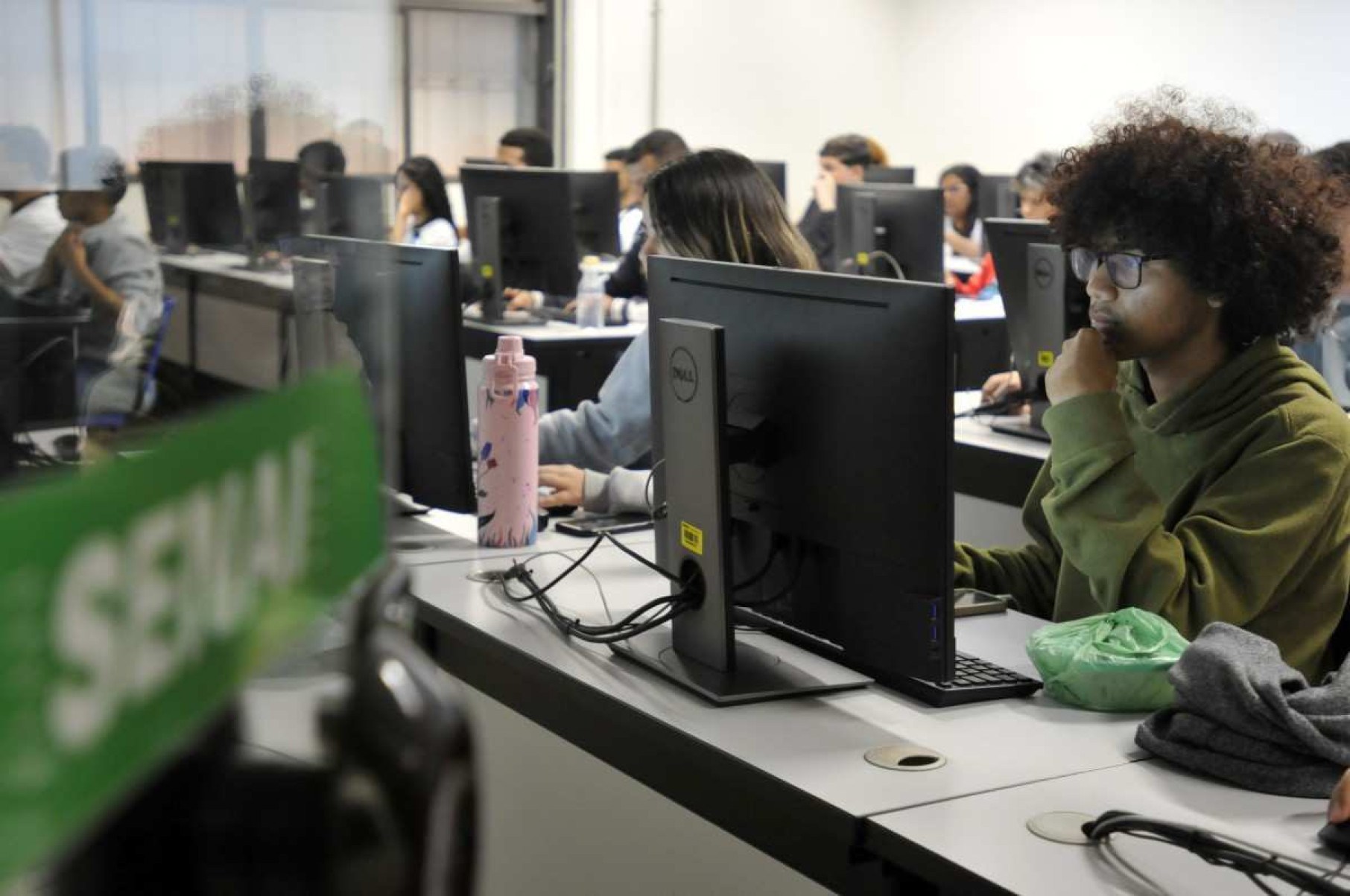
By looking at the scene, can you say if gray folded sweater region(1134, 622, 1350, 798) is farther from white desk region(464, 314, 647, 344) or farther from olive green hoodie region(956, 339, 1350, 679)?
white desk region(464, 314, 647, 344)

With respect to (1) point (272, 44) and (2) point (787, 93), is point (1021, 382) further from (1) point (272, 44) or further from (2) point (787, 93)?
(2) point (787, 93)

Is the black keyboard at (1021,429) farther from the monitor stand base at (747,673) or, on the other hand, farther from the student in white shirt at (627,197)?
the student in white shirt at (627,197)

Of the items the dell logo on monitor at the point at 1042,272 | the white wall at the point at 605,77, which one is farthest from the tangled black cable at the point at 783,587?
the white wall at the point at 605,77

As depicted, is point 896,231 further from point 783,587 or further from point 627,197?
point 783,587

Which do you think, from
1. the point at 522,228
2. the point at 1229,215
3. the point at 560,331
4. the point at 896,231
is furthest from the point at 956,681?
the point at 896,231

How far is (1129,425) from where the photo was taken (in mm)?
1872

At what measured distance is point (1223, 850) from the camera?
1.12 m

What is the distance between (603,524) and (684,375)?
765mm

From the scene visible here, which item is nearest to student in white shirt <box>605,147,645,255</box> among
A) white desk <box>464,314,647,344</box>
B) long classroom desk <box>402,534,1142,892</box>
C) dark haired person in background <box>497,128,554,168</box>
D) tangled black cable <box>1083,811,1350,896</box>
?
dark haired person in background <box>497,128,554,168</box>

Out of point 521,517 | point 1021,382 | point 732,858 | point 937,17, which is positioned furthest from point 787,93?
point 732,858

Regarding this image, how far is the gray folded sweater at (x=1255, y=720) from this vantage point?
129 centimetres

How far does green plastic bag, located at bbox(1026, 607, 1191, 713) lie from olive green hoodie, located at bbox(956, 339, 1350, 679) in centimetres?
11

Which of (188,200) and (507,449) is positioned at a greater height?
(188,200)

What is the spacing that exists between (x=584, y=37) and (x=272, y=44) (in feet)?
29.9
